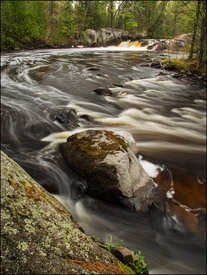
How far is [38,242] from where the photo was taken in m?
1.06

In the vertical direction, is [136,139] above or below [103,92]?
below

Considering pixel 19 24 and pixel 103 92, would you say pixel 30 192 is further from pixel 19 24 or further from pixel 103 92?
pixel 19 24

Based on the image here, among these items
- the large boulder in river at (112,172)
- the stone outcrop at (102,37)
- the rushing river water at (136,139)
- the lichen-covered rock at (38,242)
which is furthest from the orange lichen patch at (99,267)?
the stone outcrop at (102,37)

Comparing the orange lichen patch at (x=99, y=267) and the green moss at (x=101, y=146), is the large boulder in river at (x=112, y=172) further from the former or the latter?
the orange lichen patch at (x=99, y=267)

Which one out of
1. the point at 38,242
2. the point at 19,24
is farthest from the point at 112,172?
the point at 19,24

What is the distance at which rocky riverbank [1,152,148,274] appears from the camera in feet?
3.17

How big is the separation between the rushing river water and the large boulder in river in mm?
199

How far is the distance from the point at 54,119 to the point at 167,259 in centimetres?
451

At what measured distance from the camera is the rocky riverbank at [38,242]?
97cm

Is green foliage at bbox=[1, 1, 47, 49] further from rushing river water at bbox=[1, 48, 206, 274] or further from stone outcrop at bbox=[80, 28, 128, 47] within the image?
rushing river water at bbox=[1, 48, 206, 274]

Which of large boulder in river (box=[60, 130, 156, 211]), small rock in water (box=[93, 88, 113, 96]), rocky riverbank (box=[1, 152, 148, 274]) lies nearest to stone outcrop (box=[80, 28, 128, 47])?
small rock in water (box=[93, 88, 113, 96])

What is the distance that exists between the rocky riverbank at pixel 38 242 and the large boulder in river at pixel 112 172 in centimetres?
144

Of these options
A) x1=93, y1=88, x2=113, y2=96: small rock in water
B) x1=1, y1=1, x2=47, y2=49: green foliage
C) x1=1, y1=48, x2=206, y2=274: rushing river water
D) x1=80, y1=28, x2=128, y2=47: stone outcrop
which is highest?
x1=80, y1=28, x2=128, y2=47: stone outcrop

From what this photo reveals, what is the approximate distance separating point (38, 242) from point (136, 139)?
4.15 m
